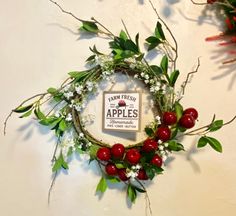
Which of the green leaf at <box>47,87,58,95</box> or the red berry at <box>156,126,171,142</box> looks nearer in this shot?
the red berry at <box>156,126,171,142</box>

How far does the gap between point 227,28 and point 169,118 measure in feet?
1.08

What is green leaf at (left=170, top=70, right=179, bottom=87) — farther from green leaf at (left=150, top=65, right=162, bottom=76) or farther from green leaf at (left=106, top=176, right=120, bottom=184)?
green leaf at (left=106, top=176, right=120, bottom=184)

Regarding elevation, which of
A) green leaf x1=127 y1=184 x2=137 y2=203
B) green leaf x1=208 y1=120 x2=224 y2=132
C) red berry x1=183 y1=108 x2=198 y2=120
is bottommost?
green leaf x1=127 y1=184 x2=137 y2=203

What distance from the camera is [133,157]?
3.13 feet

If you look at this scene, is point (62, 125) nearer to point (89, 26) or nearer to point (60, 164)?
point (60, 164)

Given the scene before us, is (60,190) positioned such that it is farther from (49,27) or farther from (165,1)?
(165,1)

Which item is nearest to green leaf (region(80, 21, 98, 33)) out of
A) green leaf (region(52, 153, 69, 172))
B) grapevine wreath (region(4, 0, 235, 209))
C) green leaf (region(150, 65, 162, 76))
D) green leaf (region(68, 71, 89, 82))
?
grapevine wreath (region(4, 0, 235, 209))

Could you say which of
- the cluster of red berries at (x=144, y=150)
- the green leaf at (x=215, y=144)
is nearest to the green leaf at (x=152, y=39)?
the cluster of red berries at (x=144, y=150)

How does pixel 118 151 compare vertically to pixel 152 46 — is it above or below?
below

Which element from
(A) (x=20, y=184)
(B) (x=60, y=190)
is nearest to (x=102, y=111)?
(B) (x=60, y=190)

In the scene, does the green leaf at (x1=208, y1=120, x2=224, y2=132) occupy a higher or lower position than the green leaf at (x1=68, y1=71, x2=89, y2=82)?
lower

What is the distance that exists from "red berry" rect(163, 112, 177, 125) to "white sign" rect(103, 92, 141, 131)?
0.10 metres

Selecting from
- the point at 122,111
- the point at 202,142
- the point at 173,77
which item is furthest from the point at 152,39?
the point at 202,142

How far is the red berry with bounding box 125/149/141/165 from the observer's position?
95cm
